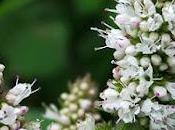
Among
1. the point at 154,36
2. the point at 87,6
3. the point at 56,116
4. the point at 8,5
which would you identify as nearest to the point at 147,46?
the point at 154,36

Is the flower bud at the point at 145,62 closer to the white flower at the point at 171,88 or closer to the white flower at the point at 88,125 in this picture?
the white flower at the point at 171,88

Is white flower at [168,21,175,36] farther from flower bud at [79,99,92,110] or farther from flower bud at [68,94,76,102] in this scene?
flower bud at [68,94,76,102]

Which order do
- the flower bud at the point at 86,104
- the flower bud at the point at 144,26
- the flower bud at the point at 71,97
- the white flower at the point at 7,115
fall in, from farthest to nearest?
the flower bud at the point at 71,97 → the flower bud at the point at 86,104 → the flower bud at the point at 144,26 → the white flower at the point at 7,115

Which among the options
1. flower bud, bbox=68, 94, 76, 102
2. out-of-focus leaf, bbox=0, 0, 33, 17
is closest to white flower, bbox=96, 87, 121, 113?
flower bud, bbox=68, 94, 76, 102

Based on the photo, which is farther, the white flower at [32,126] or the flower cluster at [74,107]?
the flower cluster at [74,107]

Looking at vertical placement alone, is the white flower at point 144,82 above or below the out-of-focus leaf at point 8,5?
below

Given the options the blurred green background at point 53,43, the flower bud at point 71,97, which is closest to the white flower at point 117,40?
the flower bud at point 71,97

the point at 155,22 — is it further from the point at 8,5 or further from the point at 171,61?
the point at 8,5
